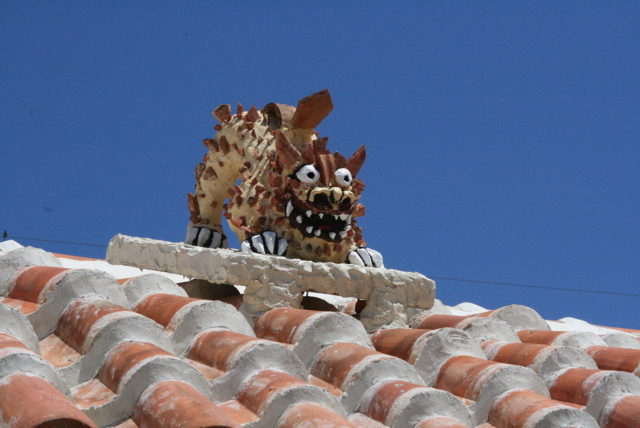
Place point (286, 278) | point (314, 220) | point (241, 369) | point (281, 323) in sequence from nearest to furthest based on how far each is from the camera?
point (241, 369) → point (281, 323) → point (286, 278) → point (314, 220)

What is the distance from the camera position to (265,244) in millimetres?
6828

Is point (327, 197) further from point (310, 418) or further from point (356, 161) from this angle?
point (310, 418)

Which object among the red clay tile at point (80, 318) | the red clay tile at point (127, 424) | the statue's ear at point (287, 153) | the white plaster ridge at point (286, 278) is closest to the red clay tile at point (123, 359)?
the red clay tile at point (127, 424)

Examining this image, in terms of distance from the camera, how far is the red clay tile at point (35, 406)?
3117 mm

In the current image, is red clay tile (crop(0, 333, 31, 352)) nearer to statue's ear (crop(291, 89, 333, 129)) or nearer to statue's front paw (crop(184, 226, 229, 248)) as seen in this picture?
statue's ear (crop(291, 89, 333, 129))

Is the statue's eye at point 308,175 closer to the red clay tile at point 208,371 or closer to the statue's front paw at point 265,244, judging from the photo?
the statue's front paw at point 265,244

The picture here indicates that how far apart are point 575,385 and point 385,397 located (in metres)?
1.49

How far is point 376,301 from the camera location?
269 inches

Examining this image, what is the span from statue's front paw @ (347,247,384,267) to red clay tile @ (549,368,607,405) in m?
2.08

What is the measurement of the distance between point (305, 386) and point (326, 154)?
3.34 meters

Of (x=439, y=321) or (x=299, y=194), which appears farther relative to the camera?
(x=439, y=321)

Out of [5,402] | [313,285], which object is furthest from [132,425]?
[313,285]

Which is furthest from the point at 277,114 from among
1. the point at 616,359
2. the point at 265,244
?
the point at 616,359

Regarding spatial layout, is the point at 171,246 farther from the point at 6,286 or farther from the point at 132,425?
the point at 132,425
